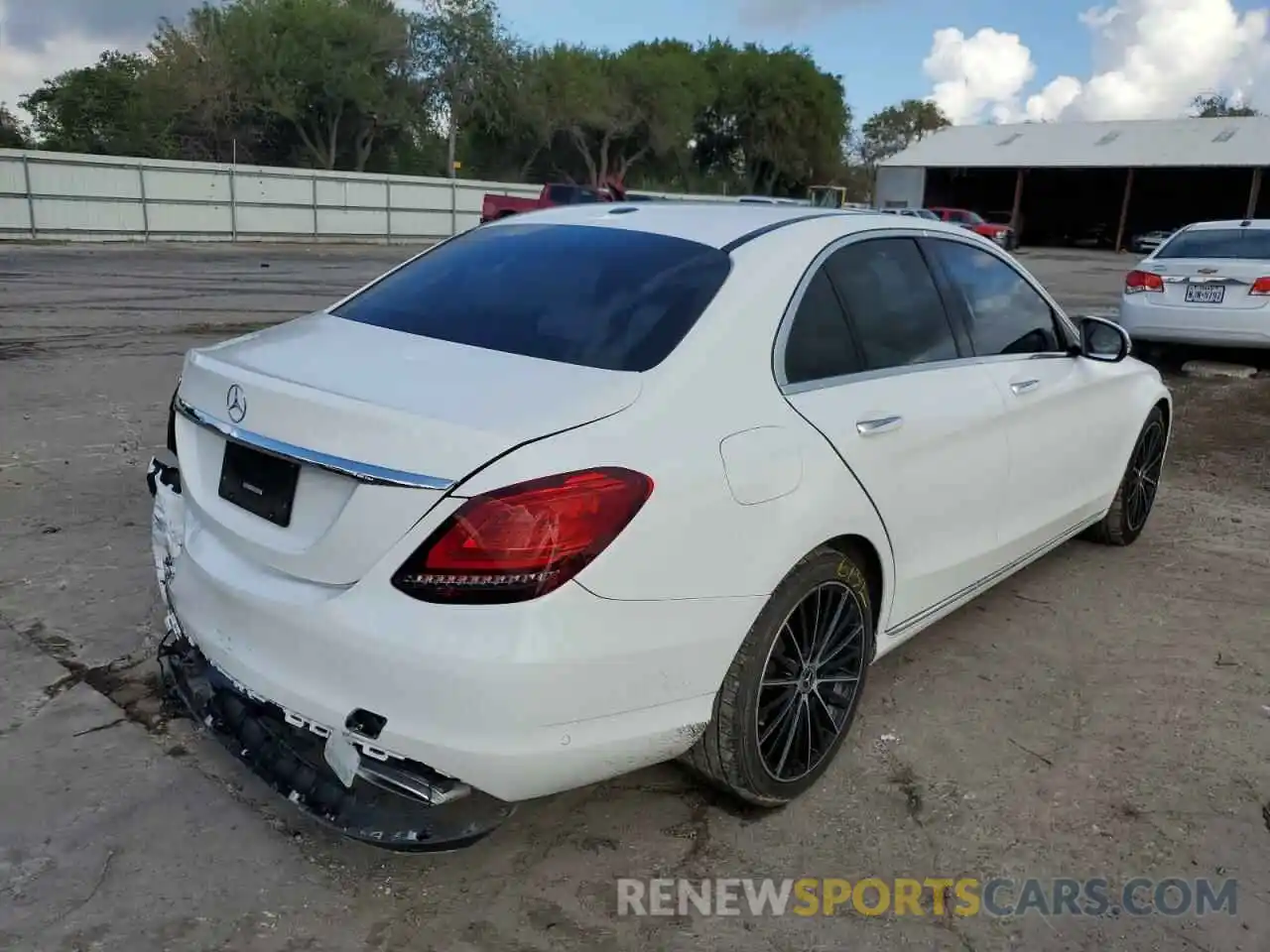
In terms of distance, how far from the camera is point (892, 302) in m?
3.51

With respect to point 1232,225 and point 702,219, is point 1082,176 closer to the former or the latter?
point 1232,225

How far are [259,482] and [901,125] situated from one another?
9989cm

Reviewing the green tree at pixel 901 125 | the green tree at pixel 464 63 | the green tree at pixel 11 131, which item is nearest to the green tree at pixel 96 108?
the green tree at pixel 11 131

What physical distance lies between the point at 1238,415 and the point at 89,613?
8660mm

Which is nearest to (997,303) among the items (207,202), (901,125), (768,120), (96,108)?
(207,202)

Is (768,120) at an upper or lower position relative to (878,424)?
upper

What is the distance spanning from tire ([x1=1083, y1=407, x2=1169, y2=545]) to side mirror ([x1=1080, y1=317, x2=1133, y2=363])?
0.72m

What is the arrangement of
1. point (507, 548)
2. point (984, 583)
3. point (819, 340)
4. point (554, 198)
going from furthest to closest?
point (554, 198), point (984, 583), point (819, 340), point (507, 548)

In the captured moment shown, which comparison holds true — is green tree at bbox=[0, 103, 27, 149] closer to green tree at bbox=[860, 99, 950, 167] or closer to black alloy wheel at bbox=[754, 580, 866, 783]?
black alloy wheel at bbox=[754, 580, 866, 783]

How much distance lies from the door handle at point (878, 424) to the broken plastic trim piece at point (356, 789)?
55.9 inches

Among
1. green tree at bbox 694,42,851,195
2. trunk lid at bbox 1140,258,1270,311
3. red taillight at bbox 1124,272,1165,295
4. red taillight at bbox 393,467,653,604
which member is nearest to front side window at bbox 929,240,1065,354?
red taillight at bbox 393,467,653,604

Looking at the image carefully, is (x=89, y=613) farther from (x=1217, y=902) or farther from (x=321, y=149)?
(x=321, y=149)

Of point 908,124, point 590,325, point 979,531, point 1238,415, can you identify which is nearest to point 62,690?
point 590,325

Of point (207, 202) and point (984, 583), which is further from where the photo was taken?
point (207, 202)
